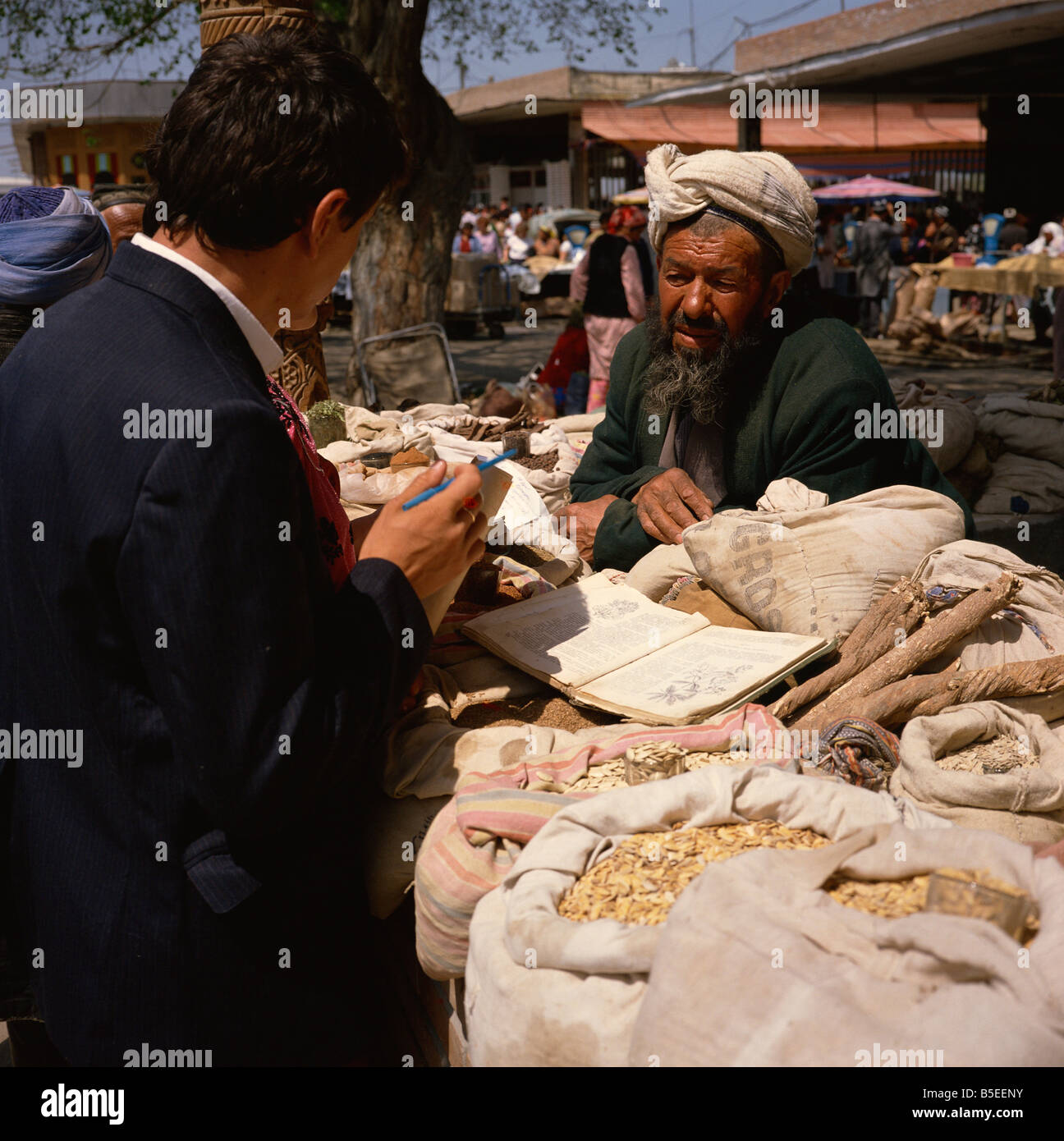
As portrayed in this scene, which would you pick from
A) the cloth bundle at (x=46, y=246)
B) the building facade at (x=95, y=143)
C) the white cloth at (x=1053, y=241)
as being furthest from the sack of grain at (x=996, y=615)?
the building facade at (x=95, y=143)

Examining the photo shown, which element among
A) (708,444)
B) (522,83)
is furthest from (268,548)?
(522,83)

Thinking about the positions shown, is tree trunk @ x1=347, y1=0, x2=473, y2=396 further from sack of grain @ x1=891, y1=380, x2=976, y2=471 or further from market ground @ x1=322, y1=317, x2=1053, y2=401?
sack of grain @ x1=891, y1=380, x2=976, y2=471

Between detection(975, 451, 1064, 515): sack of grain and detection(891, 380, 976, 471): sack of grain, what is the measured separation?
0.65 feet

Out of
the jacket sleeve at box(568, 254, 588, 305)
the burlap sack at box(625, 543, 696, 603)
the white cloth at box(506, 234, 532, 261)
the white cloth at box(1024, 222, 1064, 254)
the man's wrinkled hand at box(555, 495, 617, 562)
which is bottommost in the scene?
the burlap sack at box(625, 543, 696, 603)

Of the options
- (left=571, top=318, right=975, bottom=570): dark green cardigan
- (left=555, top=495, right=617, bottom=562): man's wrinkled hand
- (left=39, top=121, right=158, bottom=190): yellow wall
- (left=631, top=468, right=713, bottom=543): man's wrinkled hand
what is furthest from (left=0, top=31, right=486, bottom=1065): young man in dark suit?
(left=39, top=121, right=158, bottom=190): yellow wall

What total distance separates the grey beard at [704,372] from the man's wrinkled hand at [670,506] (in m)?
0.19

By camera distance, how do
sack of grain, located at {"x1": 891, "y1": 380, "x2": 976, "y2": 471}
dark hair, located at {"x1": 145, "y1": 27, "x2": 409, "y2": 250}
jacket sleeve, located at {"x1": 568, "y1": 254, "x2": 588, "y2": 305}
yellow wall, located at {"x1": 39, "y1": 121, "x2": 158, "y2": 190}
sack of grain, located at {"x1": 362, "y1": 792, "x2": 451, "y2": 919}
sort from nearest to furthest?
dark hair, located at {"x1": 145, "y1": 27, "x2": 409, "y2": 250} < sack of grain, located at {"x1": 362, "y1": 792, "x2": 451, "y2": 919} < sack of grain, located at {"x1": 891, "y1": 380, "x2": 976, "y2": 471} < jacket sleeve, located at {"x1": 568, "y1": 254, "x2": 588, "y2": 305} < yellow wall, located at {"x1": 39, "y1": 121, "x2": 158, "y2": 190}

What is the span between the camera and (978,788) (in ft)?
6.26

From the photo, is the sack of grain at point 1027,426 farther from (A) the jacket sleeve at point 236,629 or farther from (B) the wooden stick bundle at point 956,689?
(A) the jacket sleeve at point 236,629

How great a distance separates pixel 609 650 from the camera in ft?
7.56

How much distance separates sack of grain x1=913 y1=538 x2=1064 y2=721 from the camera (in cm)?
233

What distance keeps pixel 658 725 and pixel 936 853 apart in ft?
2.33

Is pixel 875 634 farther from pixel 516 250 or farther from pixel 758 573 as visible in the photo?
pixel 516 250
